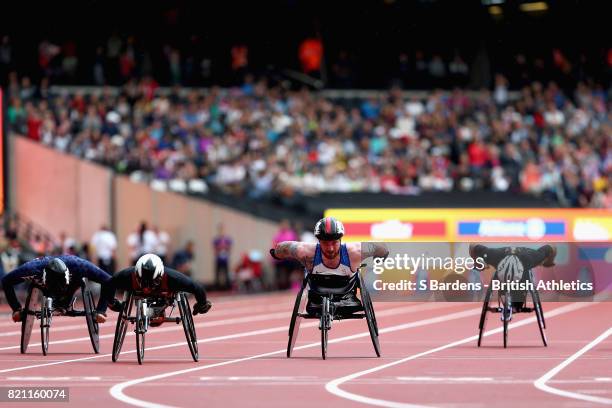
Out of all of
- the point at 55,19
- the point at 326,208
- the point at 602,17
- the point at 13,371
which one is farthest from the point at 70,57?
the point at 13,371

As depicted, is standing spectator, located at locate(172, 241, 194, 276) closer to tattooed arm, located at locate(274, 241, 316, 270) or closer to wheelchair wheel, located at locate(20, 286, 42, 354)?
wheelchair wheel, located at locate(20, 286, 42, 354)

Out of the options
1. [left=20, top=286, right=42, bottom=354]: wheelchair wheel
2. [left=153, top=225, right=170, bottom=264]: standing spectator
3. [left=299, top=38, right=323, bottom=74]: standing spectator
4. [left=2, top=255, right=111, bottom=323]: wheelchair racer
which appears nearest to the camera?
[left=2, top=255, right=111, bottom=323]: wheelchair racer

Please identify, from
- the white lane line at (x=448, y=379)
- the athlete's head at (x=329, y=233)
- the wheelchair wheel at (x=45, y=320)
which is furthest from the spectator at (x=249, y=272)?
the white lane line at (x=448, y=379)

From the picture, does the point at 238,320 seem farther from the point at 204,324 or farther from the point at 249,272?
the point at 249,272

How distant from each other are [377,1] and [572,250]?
2734cm

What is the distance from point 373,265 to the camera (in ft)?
65.2

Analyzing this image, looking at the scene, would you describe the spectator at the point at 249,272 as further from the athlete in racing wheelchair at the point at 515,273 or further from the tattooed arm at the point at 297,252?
the tattooed arm at the point at 297,252

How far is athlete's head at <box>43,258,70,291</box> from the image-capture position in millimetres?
18062

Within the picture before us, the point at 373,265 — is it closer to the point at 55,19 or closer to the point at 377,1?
the point at 55,19

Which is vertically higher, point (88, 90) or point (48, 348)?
point (88, 90)

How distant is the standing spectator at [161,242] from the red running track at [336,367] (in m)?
10.7

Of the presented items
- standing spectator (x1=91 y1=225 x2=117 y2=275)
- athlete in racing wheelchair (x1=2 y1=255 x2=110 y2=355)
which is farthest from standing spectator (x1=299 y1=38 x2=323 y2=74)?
athlete in racing wheelchair (x1=2 y1=255 x2=110 y2=355)

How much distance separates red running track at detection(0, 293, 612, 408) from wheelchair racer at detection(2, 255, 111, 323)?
525mm

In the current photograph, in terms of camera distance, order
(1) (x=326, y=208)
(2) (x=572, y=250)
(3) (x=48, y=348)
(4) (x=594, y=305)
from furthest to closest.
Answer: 1. (1) (x=326, y=208)
2. (4) (x=594, y=305)
3. (2) (x=572, y=250)
4. (3) (x=48, y=348)
